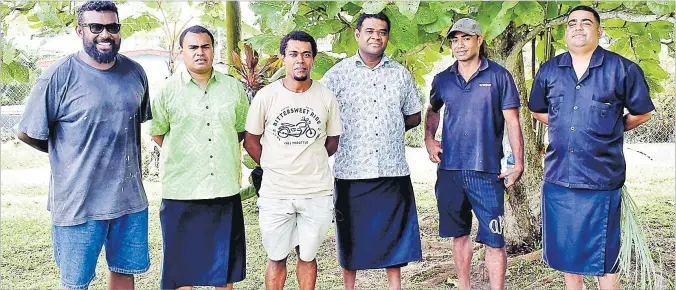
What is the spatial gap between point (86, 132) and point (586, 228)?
2.45 metres

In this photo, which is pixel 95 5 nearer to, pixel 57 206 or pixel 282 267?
pixel 57 206

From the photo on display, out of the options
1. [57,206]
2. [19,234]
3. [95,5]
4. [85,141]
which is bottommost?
[19,234]

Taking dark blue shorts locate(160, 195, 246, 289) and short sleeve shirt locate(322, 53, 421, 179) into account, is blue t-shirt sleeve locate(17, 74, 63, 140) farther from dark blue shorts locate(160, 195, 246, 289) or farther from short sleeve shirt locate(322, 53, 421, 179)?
short sleeve shirt locate(322, 53, 421, 179)

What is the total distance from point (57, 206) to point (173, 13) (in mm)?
1852

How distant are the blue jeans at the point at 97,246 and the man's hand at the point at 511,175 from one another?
6.11 ft

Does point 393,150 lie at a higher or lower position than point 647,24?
lower

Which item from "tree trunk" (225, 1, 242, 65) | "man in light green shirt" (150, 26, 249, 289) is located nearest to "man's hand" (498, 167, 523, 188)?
"man in light green shirt" (150, 26, 249, 289)

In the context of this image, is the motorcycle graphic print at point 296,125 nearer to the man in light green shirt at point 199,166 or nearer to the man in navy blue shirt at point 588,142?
the man in light green shirt at point 199,166

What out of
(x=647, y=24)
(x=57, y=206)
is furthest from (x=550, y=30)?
(x=57, y=206)

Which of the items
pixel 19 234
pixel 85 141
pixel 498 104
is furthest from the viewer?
pixel 19 234

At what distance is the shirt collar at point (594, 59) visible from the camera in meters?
3.31

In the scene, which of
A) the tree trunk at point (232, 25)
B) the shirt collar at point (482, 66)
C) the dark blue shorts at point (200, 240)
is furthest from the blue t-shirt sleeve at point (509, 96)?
the tree trunk at point (232, 25)

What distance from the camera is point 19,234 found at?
6855mm

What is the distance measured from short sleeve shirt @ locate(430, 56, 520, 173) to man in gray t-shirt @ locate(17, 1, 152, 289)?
1.61m
